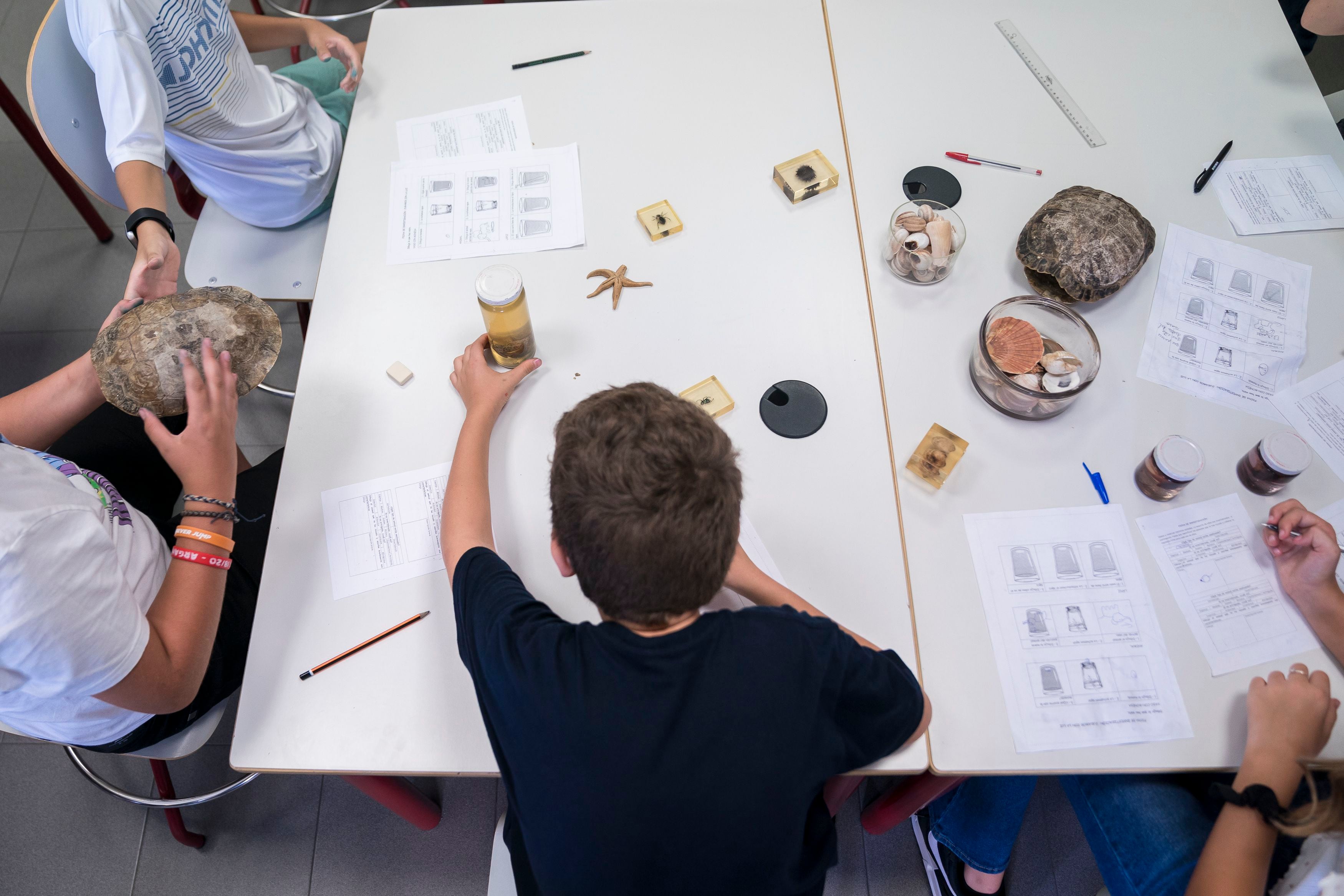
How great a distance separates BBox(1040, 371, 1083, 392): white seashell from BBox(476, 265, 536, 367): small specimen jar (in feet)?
2.82

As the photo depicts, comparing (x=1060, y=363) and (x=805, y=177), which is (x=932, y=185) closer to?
(x=805, y=177)

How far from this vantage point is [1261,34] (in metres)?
1.61

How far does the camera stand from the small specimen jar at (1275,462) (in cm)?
110

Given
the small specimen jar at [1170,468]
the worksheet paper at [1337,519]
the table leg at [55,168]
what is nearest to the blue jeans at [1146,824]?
the worksheet paper at [1337,519]

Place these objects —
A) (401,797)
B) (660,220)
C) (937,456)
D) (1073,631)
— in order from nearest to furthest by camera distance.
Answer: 1. (1073,631)
2. (937,456)
3. (401,797)
4. (660,220)

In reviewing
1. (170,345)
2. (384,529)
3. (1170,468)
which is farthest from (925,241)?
(170,345)

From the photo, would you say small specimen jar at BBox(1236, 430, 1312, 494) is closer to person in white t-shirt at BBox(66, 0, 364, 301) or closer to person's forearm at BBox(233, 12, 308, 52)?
person in white t-shirt at BBox(66, 0, 364, 301)

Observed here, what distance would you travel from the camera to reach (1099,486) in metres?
1.17

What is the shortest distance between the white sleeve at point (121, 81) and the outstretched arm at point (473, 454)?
73 cm

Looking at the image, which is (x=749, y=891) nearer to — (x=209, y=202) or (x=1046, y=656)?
(x=1046, y=656)

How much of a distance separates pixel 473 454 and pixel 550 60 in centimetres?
99

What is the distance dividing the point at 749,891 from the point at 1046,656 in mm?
550

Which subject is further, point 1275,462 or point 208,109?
point 208,109

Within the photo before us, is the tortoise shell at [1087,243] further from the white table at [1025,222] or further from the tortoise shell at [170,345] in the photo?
the tortoise shell at [170,345]
